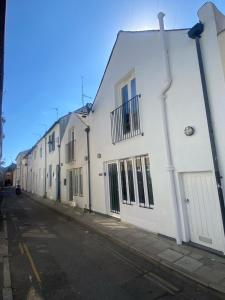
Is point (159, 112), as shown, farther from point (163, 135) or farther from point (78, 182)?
point (78, 182)

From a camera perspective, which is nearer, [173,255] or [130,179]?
[173,255]

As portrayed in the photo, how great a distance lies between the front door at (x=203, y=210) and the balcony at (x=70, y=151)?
1029 centimetres

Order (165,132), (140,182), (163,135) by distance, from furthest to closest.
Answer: (140,182), (163,135), (165,132)

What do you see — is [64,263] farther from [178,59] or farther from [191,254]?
[178,59]

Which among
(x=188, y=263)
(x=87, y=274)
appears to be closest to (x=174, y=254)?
(x=188, y=263)

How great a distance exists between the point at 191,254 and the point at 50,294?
132 inches

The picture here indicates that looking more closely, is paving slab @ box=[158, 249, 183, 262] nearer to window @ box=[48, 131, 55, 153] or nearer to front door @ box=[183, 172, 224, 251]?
front door @ box=[183, 172, 224, 251]

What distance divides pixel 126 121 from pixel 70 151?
7.79m

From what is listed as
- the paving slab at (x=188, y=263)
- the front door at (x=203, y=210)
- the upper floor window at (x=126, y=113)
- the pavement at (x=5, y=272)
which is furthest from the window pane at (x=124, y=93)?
the pavement at (x=5, y=272)

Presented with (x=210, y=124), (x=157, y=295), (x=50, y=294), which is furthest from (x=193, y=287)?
(x=210, y=124)

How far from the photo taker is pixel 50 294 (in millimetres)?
3820

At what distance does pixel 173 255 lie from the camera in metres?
5.21

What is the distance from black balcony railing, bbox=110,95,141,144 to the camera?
824 cm

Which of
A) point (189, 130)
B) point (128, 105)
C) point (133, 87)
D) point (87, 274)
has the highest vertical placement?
point (133, 87)
